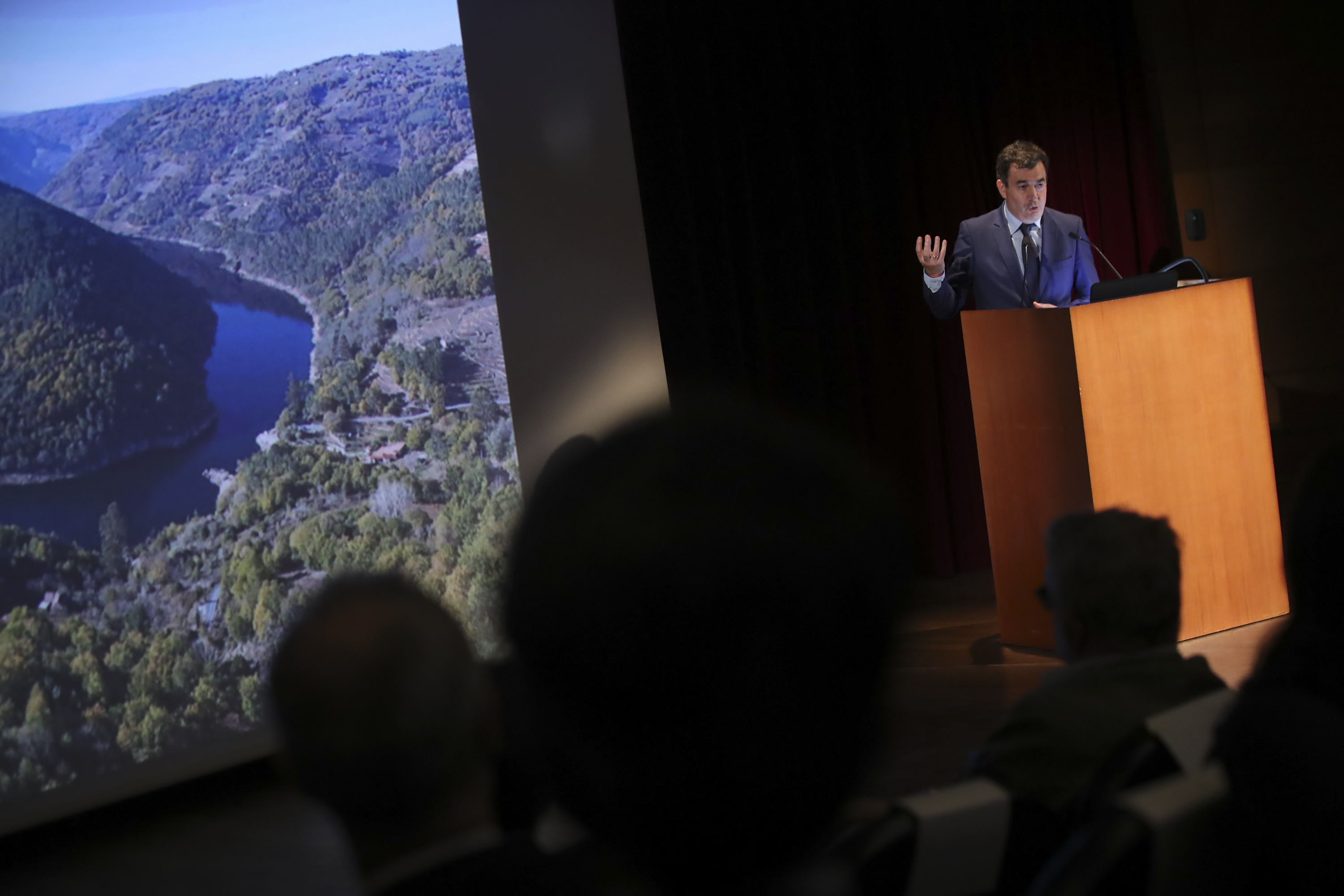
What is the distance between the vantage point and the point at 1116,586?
1783 millimetres

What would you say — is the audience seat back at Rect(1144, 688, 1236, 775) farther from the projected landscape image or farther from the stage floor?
the projected landscape image

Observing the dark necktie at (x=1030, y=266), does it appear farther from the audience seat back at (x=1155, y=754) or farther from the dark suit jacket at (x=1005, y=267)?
the audience seat back at (x=1155, y=754)

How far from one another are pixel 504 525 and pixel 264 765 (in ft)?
3.65

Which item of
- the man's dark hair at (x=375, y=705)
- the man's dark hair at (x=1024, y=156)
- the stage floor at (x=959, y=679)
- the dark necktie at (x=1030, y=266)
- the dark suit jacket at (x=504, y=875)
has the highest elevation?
the man's dark hair at (x=1024, y=156)

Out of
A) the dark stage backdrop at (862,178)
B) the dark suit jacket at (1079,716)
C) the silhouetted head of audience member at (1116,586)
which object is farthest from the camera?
the dark stage backdrop at (862,178)

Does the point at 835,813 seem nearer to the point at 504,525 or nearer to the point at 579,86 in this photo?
the point at 504,525

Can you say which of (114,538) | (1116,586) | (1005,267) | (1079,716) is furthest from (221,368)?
(1079,716)

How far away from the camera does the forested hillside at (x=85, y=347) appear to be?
3602 millimetres

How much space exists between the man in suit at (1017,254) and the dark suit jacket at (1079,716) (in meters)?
2.65

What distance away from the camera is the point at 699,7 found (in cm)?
516

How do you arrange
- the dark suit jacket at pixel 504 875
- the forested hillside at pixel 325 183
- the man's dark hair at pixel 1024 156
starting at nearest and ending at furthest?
the dark suit jacket at pixel 504 875 → the forested hillside at pixel 325 183 → the man's dark hair at pixel 1024 156

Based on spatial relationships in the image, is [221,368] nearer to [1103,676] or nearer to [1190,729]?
[1103,676]

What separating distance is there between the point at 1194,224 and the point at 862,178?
1.82 meters

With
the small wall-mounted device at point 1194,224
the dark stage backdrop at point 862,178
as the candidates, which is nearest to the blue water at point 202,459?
the dark stage backdrop at point 862,178
